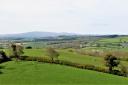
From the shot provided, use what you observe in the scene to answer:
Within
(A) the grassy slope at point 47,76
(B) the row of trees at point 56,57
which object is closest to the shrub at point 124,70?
(B) the row of trees at point 56,57

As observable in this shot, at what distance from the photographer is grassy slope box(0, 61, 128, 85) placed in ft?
234

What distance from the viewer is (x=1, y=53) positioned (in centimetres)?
10238

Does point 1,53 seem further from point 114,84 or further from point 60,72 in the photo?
point 114,84

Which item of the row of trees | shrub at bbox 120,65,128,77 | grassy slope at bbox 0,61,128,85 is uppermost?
the row of trees

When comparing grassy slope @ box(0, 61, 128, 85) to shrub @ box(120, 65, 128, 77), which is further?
shrub @ box(120, 65, 128, 77)

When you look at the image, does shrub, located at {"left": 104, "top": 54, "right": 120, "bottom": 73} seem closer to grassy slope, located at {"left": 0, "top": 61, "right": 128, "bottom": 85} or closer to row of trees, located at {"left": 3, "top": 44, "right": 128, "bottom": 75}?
row of trees, located at {"left": 3, "top": 44, "right": 128, "bottom": 75}

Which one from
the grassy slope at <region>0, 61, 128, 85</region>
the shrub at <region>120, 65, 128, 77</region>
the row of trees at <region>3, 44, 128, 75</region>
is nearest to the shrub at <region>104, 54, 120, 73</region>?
the row of trees at <region>3, 44, 128, 75</region>

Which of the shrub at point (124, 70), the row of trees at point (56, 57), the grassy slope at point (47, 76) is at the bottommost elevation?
the shrub at point (124, 70)

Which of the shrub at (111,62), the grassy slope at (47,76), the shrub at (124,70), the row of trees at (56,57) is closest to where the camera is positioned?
the grassy slope at (47,76)

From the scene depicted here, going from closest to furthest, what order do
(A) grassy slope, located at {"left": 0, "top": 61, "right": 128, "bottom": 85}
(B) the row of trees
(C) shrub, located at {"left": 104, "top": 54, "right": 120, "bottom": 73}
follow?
(A) grassy slope, located at {"left": 0, "top": 61, "right": 128, "bottom": 85}, (B) the row of trees, (C) shrub, located at {"left": 104, "top": 54, "right": 120, "bottom": 73}

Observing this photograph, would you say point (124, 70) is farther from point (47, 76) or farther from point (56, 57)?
point (47, 76)

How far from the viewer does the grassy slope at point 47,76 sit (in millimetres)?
71188

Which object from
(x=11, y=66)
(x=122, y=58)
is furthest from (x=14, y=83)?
(x=122, y=58)

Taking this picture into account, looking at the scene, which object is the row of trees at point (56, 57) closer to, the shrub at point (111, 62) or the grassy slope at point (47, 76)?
the shrub at point (111, 62)
